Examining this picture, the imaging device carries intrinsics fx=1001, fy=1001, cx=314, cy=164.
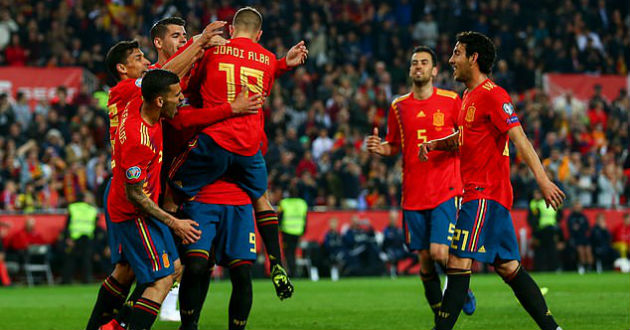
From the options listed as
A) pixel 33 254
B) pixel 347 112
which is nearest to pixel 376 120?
pixel 347 112

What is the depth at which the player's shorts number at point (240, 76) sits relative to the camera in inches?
334

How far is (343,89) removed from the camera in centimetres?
2734

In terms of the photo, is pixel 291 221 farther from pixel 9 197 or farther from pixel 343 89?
pixel 343 89

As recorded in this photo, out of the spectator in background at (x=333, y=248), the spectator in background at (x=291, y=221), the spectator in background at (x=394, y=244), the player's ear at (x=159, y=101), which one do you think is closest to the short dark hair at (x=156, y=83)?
the player's ear at (x=159, y=101)

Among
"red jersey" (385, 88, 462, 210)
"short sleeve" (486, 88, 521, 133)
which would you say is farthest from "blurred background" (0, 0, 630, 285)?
"short sleeve" (486, 88, 521, 133)

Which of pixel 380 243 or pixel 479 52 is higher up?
pixel 479 52

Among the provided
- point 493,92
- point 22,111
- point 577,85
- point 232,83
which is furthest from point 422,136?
point 577,85

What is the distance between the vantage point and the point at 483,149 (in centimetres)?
856

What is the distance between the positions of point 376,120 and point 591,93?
23.8 ft

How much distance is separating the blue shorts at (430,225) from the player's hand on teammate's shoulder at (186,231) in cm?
307

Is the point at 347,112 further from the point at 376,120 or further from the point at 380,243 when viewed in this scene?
the point at 380,243

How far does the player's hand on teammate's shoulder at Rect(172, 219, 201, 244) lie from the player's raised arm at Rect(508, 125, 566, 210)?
2729 millimetres

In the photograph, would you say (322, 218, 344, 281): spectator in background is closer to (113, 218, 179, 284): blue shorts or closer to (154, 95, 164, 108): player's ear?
(113, 218, 179, 284): blue shorts

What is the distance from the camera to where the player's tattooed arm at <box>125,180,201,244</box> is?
773cm
